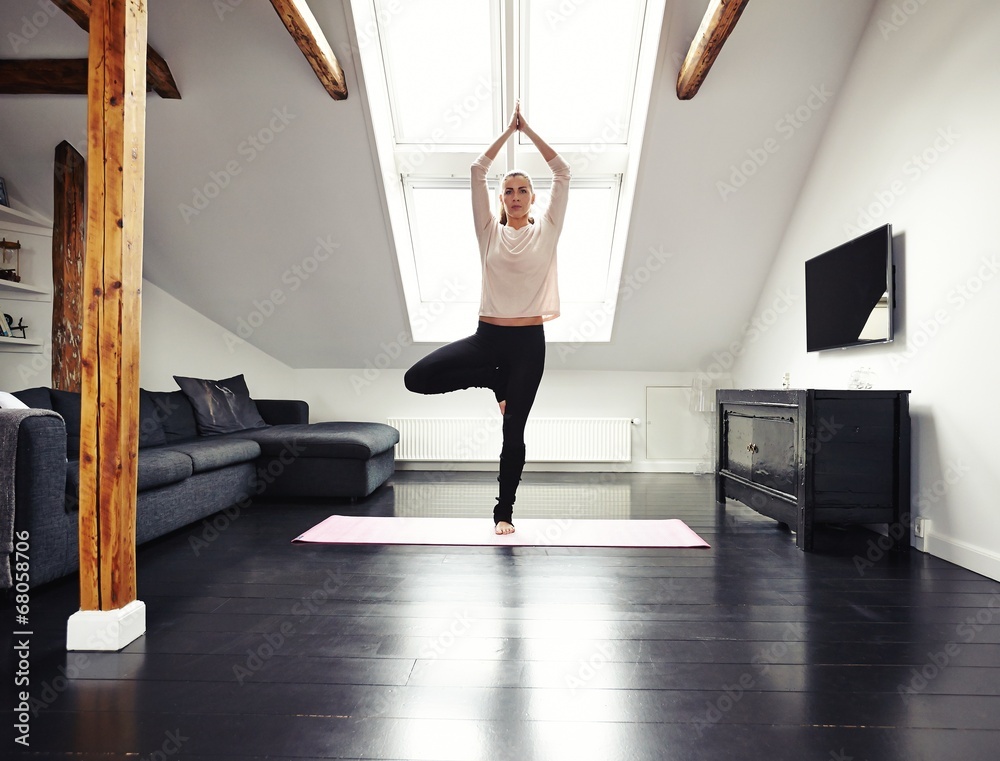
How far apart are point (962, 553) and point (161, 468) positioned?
3375mm

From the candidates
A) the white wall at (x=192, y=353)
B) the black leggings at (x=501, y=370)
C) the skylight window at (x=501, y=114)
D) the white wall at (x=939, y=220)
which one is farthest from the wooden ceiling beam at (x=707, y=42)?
the white wall at (x=192, y=353)

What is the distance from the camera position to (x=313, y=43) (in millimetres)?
2871

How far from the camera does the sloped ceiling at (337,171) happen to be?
3.20 metres

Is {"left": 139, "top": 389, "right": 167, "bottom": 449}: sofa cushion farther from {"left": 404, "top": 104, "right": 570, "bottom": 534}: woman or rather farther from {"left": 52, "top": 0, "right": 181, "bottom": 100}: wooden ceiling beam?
{"left": 404, "top": 104, "right": 570, "bottom": 534}: woman

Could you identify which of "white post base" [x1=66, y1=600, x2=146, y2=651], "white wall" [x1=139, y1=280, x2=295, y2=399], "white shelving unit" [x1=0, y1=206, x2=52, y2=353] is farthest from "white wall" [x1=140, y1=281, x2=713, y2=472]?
"white post base" [x1=66, y1=600, x2=146, y2=651]

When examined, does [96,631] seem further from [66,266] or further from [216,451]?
[66,266]

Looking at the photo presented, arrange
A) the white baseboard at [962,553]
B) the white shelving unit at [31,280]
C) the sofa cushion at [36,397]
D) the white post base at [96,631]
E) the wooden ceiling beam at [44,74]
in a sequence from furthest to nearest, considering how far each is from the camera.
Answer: the white shelving unit at [31,280], the wooden ceiling beam at [44,74], the sofa cushion at [36,397], the white baseboard at [962,553], the white post base at [96,631]

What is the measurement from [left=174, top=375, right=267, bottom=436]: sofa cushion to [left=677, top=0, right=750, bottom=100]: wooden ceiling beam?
3.53 meters

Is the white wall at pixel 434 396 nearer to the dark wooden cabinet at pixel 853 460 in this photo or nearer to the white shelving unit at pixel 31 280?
the white shelving unit at pixel 31 280

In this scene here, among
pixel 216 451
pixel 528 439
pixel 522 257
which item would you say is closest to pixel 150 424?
pixel 216 451

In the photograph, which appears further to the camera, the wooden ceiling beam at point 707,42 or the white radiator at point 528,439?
the white radiator at point 528,439

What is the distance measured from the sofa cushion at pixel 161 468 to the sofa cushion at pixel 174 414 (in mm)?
828

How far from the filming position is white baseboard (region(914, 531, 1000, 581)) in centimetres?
221

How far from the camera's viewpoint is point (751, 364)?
15.6 feet
